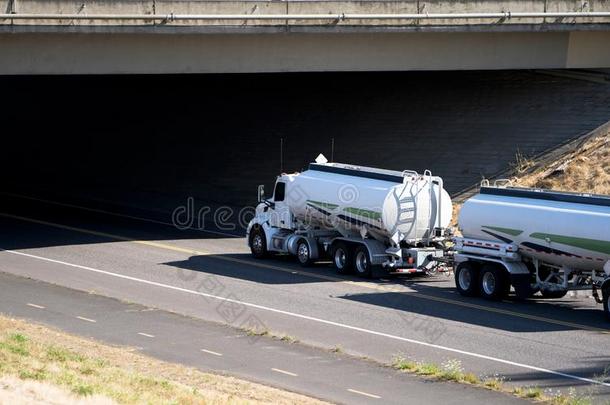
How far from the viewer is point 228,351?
21.5 m

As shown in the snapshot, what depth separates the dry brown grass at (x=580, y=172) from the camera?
37625 mm

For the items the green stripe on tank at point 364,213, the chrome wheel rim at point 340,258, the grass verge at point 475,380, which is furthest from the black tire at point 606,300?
the chrome wheel rim at point 340,258

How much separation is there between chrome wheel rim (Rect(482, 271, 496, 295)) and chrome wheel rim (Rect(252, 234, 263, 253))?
29.0 feet

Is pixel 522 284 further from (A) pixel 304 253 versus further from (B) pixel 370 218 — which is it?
(A) pixel 304 253

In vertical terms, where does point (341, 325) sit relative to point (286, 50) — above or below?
below

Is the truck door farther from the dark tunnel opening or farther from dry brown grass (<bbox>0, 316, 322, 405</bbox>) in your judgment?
dry brown grass (<bbox>0, 316, 322, 405</bbox>)

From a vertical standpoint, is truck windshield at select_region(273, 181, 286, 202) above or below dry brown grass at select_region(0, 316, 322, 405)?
above

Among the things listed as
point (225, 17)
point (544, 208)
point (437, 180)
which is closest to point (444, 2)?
point (225, 17)

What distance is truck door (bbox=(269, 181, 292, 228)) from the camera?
3384 cm

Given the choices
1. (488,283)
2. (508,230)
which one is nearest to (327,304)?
A: (488,283)

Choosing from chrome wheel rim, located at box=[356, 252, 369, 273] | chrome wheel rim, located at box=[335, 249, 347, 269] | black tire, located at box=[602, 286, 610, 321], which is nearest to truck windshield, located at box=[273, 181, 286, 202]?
chrome wheel rim, located at box=[335, 249, 347, 269]

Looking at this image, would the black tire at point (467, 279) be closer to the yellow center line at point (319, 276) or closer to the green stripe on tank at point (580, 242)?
the yellow center line at point (319, 276)

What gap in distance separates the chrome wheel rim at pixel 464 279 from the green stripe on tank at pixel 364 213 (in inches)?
116

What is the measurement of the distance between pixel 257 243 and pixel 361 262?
4697mm
